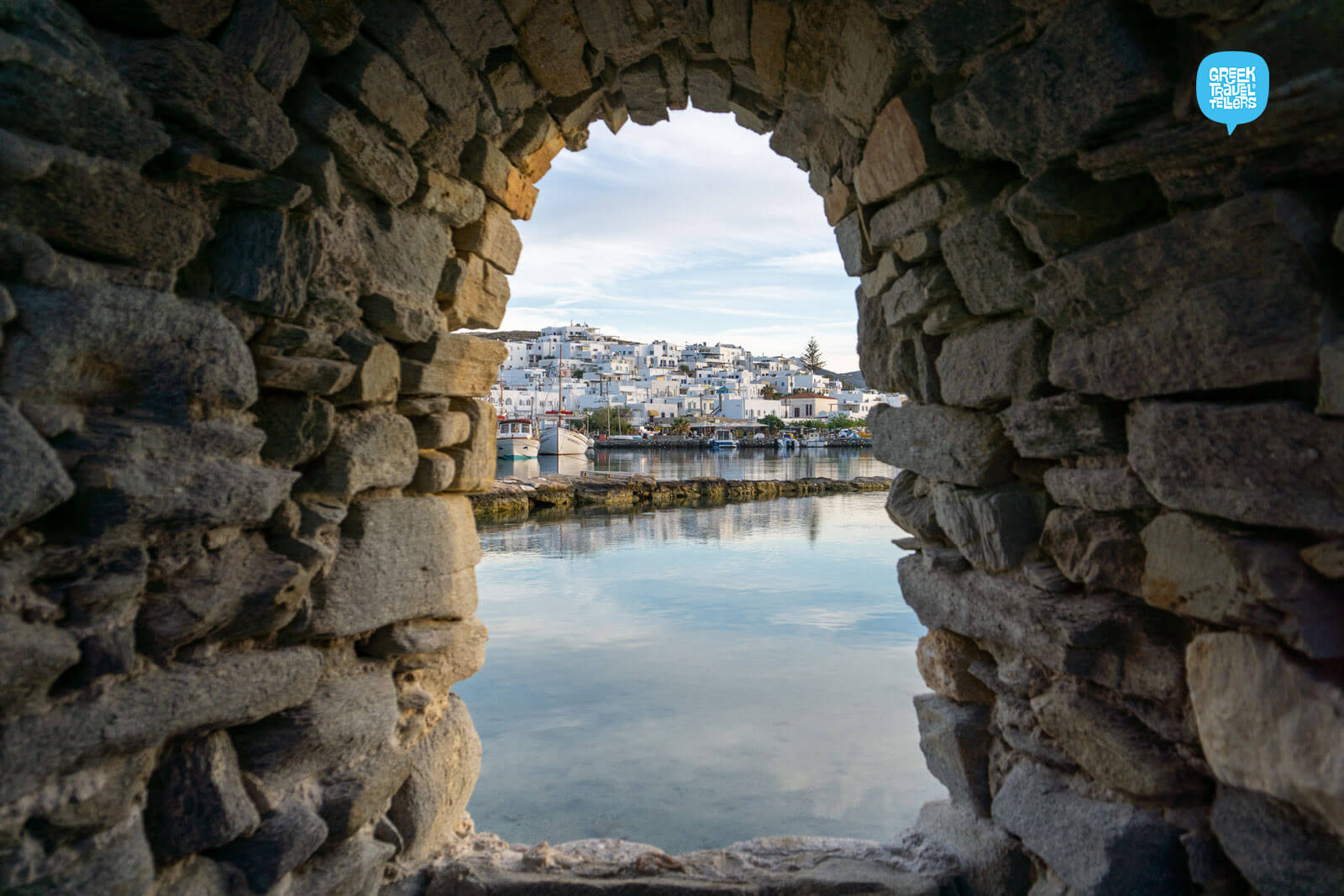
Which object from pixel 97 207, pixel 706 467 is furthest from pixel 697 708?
pixel 706 467

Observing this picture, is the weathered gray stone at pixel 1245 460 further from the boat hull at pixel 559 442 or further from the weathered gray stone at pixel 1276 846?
the boat hull at pixel 559 442

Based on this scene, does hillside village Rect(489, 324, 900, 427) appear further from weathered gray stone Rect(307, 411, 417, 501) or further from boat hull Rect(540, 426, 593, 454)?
weathered gray stone Rect(307, 411, 417, 501)

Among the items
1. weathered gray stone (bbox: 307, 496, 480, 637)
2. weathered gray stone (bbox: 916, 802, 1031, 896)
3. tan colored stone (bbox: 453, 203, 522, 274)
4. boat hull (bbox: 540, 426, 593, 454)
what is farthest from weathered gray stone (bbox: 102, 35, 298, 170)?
boat hull (bbox: 540, 426, 593, 454)

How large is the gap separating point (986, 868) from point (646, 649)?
2.72 m

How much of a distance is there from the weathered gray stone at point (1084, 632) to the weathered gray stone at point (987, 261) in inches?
28.4

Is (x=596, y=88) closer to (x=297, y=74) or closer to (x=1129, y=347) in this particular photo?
(x=297, y=74)

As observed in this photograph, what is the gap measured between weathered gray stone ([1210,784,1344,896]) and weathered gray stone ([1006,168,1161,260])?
3.76 feet

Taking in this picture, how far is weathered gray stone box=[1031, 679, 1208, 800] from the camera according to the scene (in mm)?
1652

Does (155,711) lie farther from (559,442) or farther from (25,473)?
(559,442)

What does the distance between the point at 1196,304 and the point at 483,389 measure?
6.43ft

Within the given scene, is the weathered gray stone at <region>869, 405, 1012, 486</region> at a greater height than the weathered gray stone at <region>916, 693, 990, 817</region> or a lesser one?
greater

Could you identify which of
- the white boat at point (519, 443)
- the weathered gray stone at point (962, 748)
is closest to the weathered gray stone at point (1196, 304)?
the weathered gray stone at point (962, 748)

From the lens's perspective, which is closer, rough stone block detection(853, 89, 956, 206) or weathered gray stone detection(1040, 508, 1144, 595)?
weathered gray stone detection(1040, 508, 1144, 595)

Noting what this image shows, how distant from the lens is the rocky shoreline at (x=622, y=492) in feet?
51.1
